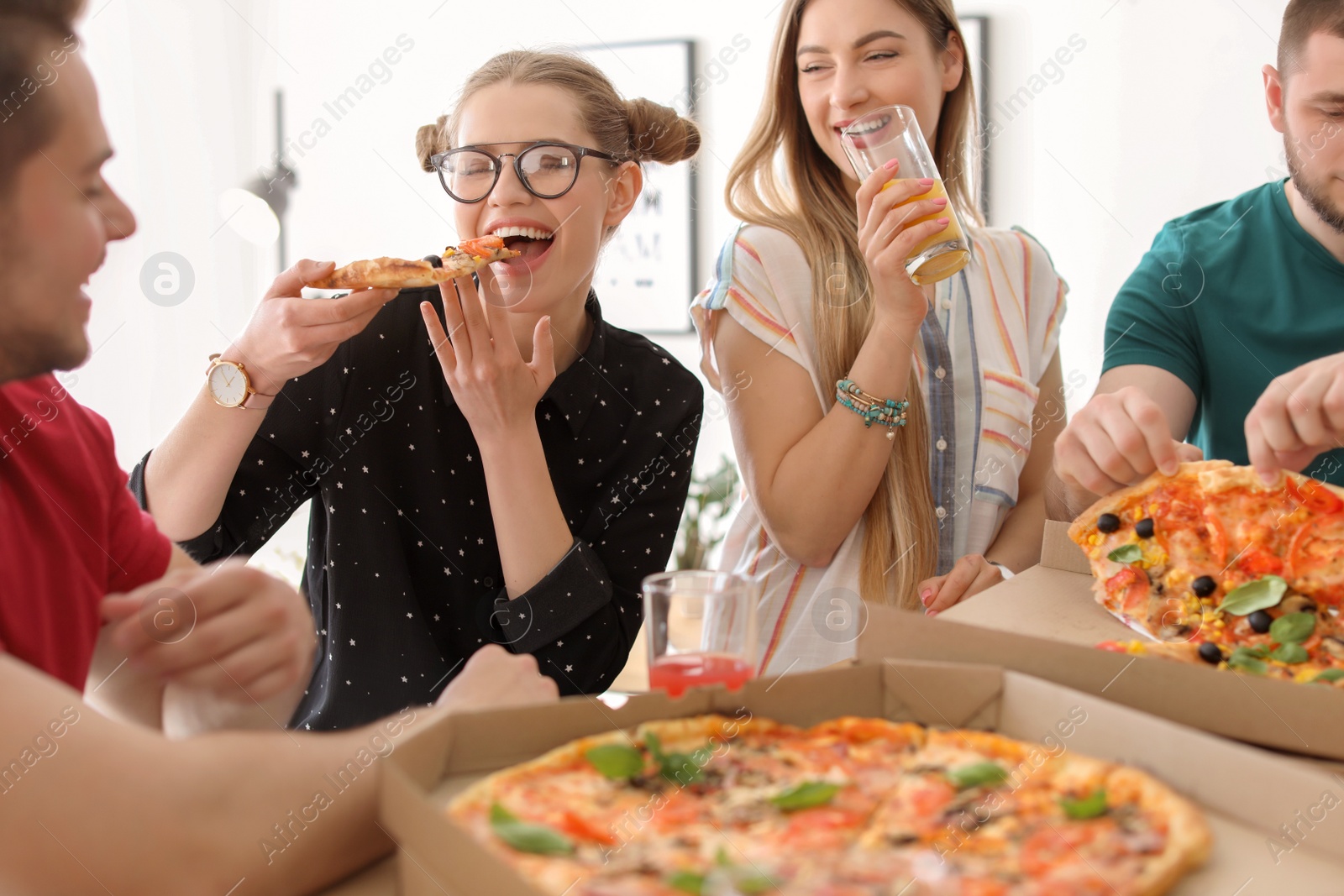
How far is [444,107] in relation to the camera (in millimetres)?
3029

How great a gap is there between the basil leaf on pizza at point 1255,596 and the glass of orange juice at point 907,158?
61 cm

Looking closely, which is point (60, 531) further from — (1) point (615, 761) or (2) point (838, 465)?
(2) point (838, 465)

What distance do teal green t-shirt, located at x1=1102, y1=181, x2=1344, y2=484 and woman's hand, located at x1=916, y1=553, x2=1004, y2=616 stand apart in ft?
1.57

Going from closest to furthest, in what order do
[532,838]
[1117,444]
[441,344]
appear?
[532,838] → [1117,444] → [441,344]

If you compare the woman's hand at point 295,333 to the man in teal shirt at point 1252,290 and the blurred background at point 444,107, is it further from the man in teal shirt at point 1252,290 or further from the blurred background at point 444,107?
the blurred background at point 444,107

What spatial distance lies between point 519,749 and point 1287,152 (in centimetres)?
154

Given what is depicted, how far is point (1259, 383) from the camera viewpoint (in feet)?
5.68

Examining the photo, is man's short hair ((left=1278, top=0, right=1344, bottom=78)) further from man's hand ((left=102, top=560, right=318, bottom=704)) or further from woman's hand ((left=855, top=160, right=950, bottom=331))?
man's hand ((left=102, top=560, right=318, bottom=704))

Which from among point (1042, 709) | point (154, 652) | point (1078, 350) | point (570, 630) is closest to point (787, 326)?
point (570, 630)

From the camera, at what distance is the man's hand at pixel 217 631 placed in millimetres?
835

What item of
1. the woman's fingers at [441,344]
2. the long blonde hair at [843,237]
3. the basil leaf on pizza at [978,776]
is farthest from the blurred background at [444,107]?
the basil leaf on pizza at [978,776]

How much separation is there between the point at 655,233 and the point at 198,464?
9.39ft

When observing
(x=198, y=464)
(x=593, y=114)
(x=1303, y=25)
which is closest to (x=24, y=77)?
(x=198, y=464)

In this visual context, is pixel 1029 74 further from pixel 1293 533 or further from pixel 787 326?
pixel 1293 533
